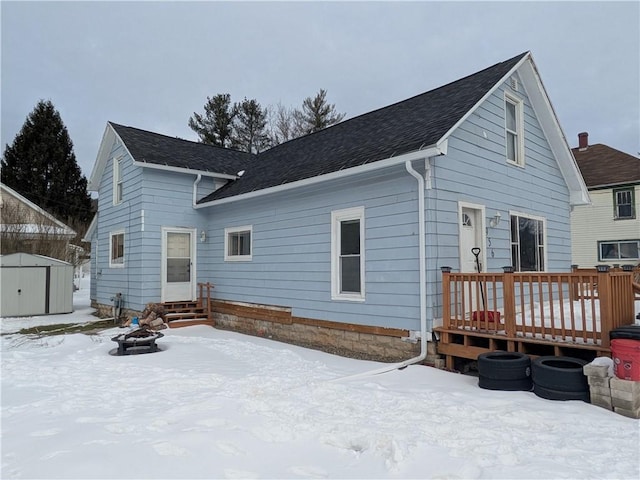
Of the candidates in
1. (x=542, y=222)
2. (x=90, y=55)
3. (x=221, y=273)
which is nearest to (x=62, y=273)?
(x=221, y=273)

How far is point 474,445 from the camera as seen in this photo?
306cm

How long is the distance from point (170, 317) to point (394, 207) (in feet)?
21.5

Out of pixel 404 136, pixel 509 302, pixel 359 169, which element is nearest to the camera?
pixel 509 302

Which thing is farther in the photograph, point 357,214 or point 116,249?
point 116,249

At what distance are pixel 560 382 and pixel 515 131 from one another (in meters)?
5.76

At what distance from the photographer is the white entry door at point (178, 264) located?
10.3 metres

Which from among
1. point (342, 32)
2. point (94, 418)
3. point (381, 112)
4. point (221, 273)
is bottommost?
point (94, 418)

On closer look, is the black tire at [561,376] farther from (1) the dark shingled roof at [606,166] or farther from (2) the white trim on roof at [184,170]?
(1) the dark shingled roof at [606,166]

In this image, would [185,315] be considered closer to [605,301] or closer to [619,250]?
[605,301]

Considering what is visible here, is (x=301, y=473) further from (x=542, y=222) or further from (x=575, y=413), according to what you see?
(x=542, y=222)

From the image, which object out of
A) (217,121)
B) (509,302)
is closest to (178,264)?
(509,302)

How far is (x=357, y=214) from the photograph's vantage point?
691 centimetres

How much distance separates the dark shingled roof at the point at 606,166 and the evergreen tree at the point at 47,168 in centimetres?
2971

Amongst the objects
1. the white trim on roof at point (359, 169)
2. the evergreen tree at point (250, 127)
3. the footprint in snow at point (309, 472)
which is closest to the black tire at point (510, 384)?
the footprint in snow at point (309, 472)
